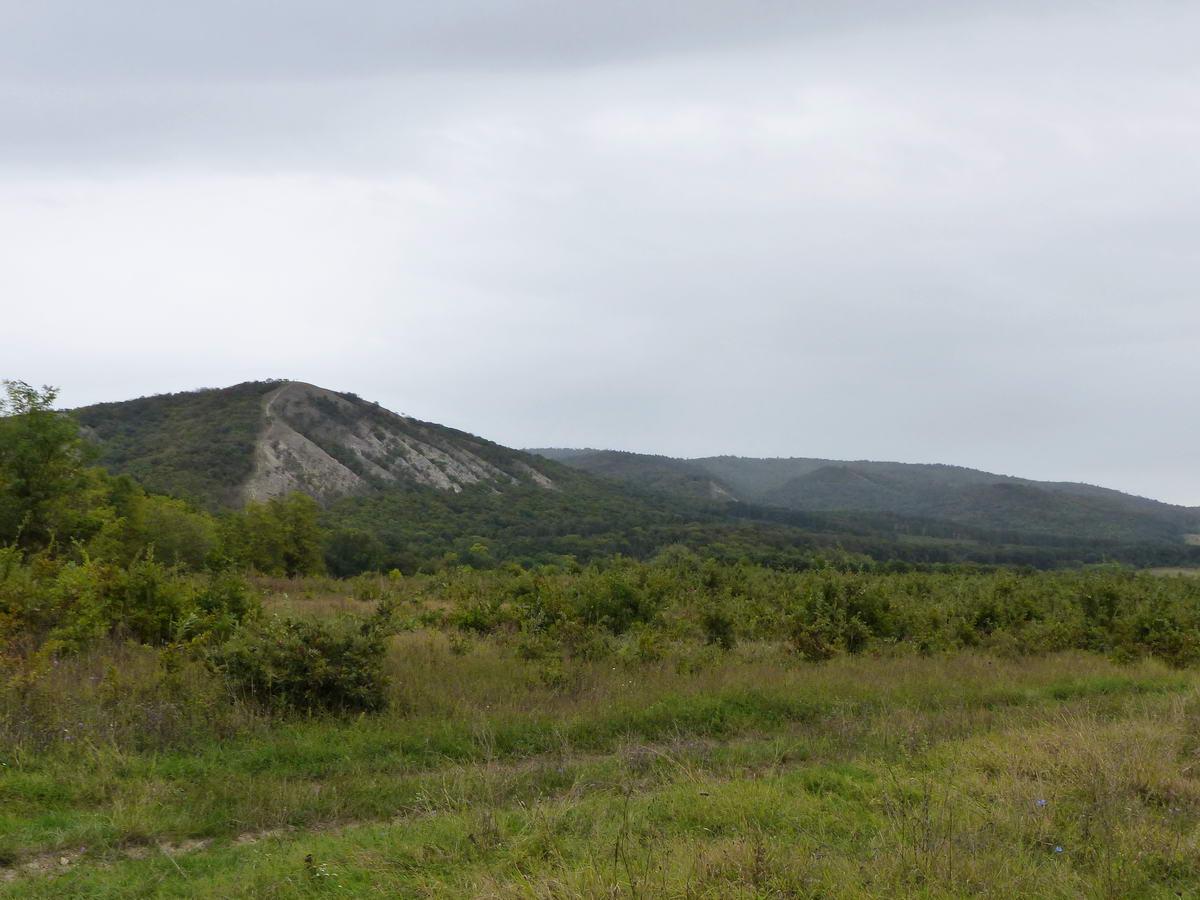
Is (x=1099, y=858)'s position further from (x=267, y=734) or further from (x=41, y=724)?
(x=41, y=724)

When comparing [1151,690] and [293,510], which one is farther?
[293,510]

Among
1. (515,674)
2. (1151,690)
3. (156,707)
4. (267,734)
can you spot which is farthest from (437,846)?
(1151,690)

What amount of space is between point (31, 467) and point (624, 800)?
17.0 m

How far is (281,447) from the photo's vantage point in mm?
87688

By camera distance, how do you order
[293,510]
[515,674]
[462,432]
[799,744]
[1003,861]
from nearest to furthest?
[1003,861] < [799,744] < [515,674] < [293,510] < [462,432]

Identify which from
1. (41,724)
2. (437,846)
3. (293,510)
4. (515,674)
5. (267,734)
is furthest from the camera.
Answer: (293,510)

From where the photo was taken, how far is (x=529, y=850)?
4336 mm

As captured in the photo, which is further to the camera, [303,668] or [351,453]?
[351,453]

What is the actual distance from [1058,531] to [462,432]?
377ft

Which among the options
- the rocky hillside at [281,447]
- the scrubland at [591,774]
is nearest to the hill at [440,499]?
the rocky hillside at [281,447]

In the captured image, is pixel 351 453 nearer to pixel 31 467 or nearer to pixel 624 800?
pixel 31 467

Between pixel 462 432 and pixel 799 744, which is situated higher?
pixel 462 432

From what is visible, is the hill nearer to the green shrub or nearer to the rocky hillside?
the rocky hillside

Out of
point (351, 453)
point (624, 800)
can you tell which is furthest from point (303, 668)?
point (351, 453)
